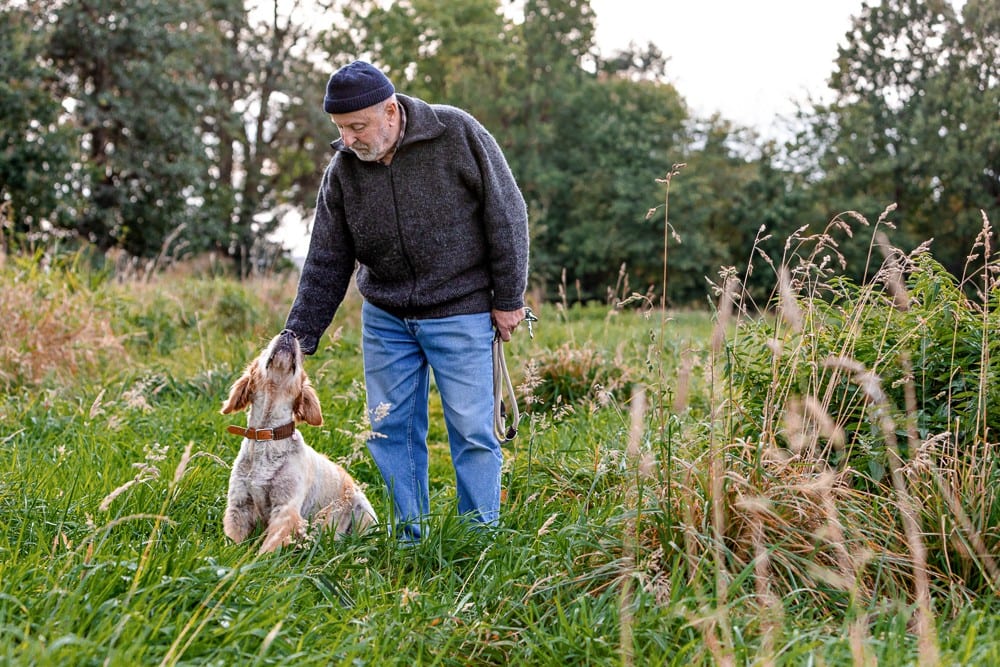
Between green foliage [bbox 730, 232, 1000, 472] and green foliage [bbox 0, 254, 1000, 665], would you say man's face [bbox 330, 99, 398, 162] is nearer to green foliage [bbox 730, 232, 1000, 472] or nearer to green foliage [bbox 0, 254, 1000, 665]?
green foliage [bbox 0, 254, 1000, 665]

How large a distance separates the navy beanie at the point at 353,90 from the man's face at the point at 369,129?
0.04 metres

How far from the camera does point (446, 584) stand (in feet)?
11.2

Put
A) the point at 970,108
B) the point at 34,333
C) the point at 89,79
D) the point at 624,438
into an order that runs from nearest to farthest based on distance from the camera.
→ the point at 624,438 < the point at 34,333 < the point at 89,79 < the point at 970,108

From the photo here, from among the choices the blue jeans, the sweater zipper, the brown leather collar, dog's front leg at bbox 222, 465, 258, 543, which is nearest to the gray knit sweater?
the sweater zipper

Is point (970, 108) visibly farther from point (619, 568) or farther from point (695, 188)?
point (619, 568)

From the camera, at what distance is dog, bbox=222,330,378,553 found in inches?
149

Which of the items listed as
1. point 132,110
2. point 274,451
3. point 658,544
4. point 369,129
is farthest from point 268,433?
point 132,110

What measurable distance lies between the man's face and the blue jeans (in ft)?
2.42

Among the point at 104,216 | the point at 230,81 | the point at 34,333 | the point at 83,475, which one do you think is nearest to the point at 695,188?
the point at 230,81

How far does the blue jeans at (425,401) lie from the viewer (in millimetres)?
3990

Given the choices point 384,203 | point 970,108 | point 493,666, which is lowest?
point 493,666

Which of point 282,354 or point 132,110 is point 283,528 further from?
point 132,110

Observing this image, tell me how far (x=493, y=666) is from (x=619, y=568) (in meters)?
0.60

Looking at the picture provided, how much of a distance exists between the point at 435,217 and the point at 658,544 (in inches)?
66.4
